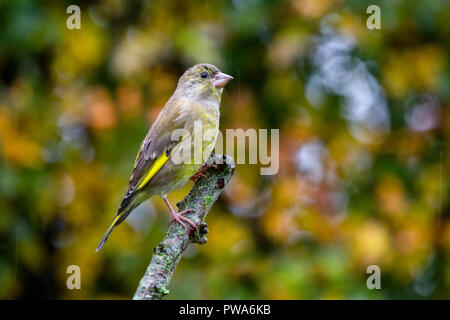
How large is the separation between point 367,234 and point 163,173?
2.72 m

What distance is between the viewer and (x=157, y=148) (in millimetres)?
4137

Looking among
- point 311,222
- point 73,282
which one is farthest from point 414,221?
point 73,282

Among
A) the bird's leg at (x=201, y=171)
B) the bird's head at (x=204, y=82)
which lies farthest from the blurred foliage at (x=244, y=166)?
the bird's leg at (x=201, y=171)

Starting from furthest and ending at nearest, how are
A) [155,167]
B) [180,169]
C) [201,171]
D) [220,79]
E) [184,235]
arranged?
[220,79] < [155,167] < [180,169] < [201,171] < [184,235]

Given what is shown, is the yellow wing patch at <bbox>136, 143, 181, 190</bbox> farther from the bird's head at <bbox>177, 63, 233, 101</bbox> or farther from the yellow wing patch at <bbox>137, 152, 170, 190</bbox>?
the bird's head at <bbox>177, 63, 233, 101</bbox>

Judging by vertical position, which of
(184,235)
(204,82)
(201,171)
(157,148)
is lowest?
(184,235)

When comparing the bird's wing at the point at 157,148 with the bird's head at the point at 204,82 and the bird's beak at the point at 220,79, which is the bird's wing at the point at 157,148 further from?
the bird's beak at the point at 220,79

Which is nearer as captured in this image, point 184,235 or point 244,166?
point 184,235

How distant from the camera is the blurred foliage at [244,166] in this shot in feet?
18.5

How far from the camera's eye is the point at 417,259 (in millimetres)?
6246

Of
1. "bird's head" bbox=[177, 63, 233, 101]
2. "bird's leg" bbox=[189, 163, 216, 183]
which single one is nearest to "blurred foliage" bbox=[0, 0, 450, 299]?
"bird's head" bbox=[177, 63, 233, 101]

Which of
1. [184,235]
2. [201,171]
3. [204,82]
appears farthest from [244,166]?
[184,235]

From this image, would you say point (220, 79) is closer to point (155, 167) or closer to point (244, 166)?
point (155, 167)

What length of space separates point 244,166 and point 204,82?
6.97 feet
